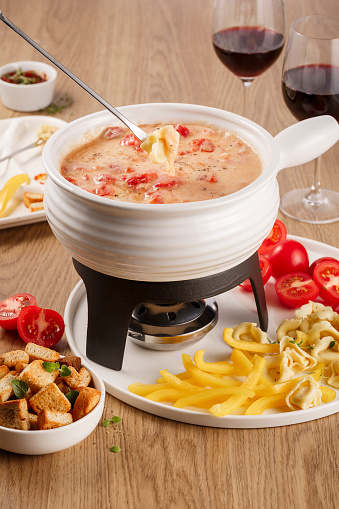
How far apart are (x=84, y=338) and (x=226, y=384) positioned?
43 centimetres

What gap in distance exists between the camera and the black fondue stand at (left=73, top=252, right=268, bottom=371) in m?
1.63

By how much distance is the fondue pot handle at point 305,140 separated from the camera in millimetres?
1801

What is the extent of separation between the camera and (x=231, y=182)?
5.46 feet

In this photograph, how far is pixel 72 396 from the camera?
1539 millimetres

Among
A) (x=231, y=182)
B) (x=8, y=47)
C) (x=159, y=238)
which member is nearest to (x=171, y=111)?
(x=231, y=182)

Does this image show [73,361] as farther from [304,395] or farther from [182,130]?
[182,130]

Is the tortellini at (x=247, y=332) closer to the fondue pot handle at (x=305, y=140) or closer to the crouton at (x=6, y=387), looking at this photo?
the fondue pot handle at (x=305, y=140)

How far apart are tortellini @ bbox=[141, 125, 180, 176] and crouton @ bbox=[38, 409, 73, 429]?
59 centimetres

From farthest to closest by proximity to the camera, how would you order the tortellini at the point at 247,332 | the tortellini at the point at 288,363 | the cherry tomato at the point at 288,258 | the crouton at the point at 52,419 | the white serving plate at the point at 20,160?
the white serving plate at the point at 20,160, the cherry tomato at the point at 288,258, the tortellini at the point at 247,332, the tortellini at the point at 288,363, the crouton at the point at 52,419

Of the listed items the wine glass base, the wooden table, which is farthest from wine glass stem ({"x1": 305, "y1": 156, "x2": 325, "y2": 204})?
the wooden table

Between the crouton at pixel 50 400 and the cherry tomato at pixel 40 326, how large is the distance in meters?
0.35

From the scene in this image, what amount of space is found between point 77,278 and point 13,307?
25 cm

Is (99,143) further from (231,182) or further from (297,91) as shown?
(297,91)

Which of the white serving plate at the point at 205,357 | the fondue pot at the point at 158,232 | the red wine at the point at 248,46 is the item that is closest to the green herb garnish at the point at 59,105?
the red wine at the point at 248,46
